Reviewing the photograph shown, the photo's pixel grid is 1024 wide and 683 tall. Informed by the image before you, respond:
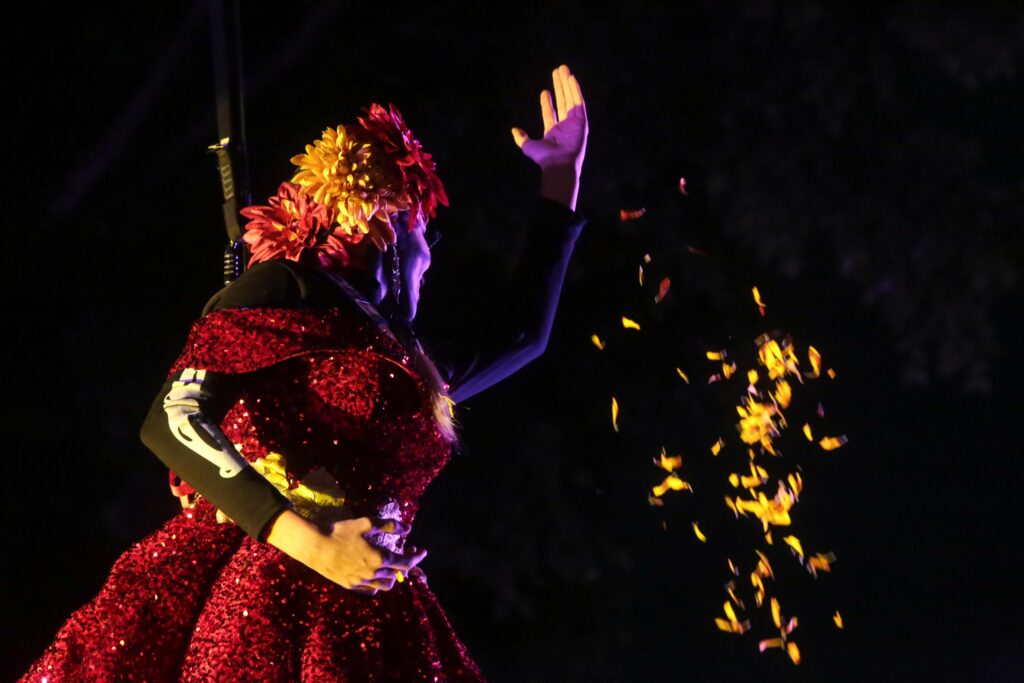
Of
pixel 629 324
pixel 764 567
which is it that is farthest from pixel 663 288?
pixel 764 567

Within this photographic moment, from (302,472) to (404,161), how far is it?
1.81 ft

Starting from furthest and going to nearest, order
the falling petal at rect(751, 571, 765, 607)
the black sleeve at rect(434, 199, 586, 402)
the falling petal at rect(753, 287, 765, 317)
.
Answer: the falling petal at rect(751, 571, 765, 607), the falling petal at rect(753, 287, 765, 317), the black sleeve at rect(434, 199, 586, 402)

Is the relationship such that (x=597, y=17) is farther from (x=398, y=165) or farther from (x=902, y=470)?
(x=902, y=470)

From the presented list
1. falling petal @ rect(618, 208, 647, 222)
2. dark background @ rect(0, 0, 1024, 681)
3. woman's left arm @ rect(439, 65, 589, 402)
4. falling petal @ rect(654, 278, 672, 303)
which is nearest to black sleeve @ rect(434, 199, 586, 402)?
woman's left arm @ rect(439, 65, 589, 402)

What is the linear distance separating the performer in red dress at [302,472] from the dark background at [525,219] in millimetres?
2840

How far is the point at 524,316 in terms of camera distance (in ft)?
7.78

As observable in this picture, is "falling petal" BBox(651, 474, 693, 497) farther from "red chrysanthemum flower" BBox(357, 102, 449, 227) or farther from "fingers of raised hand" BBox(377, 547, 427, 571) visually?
"fingers of raised hand" BBox(377, 547, 427, 571)

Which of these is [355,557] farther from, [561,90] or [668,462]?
[668,462]

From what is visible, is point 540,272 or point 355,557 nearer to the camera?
point 355,557

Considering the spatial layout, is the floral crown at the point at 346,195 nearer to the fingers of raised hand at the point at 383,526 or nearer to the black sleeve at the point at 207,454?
the black sleeve at the point at 207,454

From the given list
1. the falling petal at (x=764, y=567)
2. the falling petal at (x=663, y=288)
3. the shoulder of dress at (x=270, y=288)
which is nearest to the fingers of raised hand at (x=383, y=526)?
the shoulder of dress at (x=270, y=288)

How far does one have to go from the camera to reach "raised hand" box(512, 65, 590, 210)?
2.44 meters

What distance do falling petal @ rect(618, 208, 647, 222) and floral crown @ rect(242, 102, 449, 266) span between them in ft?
9.95

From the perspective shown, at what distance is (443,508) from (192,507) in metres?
3.12
